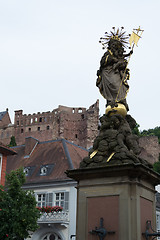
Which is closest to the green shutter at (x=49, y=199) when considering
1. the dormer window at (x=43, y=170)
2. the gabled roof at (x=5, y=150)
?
the dormer window at (x=43, y=170)

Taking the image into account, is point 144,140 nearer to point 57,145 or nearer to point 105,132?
point 57,145

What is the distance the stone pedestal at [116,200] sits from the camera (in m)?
6.02

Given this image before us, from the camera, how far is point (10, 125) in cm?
9938

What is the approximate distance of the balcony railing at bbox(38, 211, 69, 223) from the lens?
24922 mm

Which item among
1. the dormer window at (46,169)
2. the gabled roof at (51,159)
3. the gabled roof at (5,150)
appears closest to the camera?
the gabled roof at (5,150)

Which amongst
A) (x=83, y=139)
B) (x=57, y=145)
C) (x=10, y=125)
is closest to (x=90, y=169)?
(x=57, y=145)

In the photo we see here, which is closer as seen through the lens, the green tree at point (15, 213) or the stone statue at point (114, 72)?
the stone statue at point (114, 72)

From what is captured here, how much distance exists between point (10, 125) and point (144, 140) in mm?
40974

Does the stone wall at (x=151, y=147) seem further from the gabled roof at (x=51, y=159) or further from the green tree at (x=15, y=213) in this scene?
the green tree at (x=15, y=213)

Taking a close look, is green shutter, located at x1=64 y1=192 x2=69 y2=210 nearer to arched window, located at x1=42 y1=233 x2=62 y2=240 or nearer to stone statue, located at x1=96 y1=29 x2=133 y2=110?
arched window, located at x1=42 y1=233 x2=62 y2=240

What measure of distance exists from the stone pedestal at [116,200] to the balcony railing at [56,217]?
18.8 m

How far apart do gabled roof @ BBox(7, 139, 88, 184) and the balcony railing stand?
7.58 ft

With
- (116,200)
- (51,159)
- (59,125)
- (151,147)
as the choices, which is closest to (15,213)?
(116,200)

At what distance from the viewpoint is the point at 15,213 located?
1588 cm
